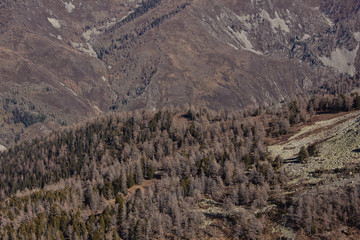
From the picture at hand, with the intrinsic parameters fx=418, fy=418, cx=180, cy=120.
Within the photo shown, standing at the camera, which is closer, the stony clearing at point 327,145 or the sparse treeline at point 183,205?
the sparse treeline at point 183,205

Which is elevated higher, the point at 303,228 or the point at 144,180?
the point at 144,180

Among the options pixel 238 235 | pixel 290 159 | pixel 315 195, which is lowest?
pixel 238 235

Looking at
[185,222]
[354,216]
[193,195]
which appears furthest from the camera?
[193,195]

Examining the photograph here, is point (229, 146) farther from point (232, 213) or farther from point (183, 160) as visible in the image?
point (232, 213)

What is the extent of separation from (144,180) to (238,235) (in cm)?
8040

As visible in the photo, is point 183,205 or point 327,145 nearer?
point 183,205

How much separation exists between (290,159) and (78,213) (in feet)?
254

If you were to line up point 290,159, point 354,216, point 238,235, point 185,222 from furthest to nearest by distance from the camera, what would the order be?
point 290,159
point 185,222
point 238,235
point 354,216

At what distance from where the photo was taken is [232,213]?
12069cm

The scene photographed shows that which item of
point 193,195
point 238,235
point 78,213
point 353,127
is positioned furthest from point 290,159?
point 78,213

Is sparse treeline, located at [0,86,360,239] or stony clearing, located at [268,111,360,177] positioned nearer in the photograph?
sparse treeline, located at [0,86,360,239]

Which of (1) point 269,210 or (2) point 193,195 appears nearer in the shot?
(1) point 269,210

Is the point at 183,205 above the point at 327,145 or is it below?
below

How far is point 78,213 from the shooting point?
141 metres
